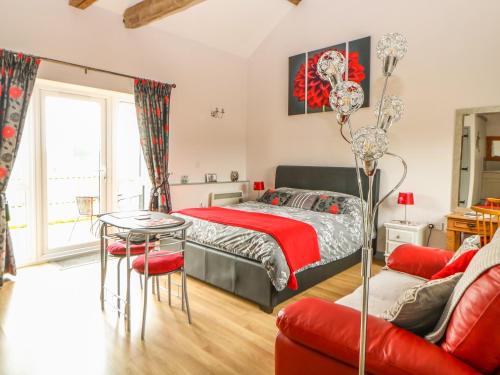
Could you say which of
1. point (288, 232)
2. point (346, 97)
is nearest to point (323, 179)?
point (288, 232)

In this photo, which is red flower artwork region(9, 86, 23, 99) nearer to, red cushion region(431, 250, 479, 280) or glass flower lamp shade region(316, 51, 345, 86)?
glass flower lamp shade region(316, 51, 345, 86)

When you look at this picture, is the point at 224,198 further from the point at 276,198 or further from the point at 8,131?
the point at 8,131

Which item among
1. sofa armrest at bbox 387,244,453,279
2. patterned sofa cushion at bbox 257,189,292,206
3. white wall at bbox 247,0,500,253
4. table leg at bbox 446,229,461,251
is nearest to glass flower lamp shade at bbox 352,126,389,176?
sofa armrest at bbox 387,244,453,279

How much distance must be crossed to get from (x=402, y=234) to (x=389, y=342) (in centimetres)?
299

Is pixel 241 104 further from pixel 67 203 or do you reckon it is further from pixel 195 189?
pixel 67 203

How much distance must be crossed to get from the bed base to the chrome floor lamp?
1583mm

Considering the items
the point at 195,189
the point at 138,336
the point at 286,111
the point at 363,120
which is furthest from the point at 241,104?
the point at 138,336

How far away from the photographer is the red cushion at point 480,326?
113 centimetres

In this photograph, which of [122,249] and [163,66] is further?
[163,66]

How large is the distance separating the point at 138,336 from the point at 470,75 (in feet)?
13.7

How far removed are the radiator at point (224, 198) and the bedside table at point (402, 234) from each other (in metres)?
2.50

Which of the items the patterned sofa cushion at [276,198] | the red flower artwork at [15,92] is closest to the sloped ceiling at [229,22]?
the red flower artwork at [15,92]

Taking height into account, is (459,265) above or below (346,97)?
below

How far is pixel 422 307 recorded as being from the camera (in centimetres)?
138
